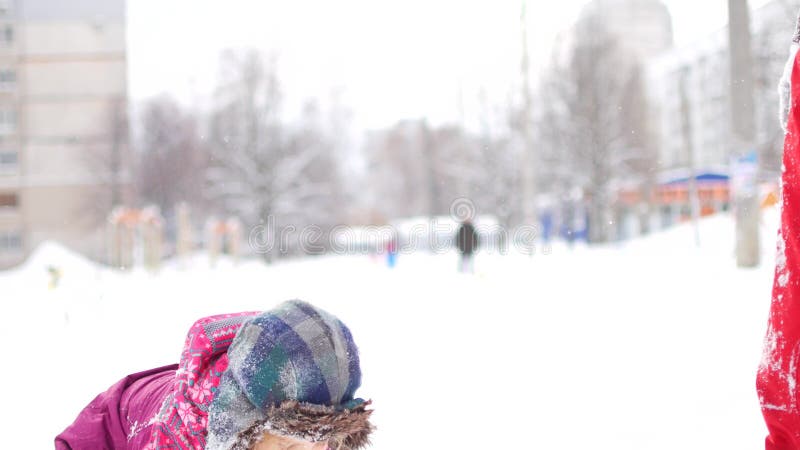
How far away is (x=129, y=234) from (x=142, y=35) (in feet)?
36.2

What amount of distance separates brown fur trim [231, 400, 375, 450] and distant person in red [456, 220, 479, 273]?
451 inches

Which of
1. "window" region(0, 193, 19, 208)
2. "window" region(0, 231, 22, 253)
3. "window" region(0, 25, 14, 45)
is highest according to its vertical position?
"window" region(0, 25, 14, 45)

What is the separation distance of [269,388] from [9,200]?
11.3 m

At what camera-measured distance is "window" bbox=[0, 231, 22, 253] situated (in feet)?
43.0

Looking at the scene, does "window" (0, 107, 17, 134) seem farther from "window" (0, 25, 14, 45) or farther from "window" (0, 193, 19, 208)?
"window" (0, 25, 14, 45)

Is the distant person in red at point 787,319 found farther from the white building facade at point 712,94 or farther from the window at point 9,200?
the window at point 9,200

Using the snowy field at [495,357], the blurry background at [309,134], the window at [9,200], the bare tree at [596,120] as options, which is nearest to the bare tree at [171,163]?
the blurry background at [309,134]

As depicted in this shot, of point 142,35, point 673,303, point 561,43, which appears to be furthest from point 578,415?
point 561,43

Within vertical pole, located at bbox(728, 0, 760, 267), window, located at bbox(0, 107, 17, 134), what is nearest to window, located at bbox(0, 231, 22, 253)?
window, located at bbox(0, 107, 17, 134)

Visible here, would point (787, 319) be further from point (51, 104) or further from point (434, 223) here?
point (434, 223)

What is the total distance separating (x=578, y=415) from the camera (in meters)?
2.84

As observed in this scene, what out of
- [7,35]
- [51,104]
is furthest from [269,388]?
[51,104]

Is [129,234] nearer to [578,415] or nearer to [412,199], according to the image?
[578,415]

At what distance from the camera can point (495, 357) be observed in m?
3.95
